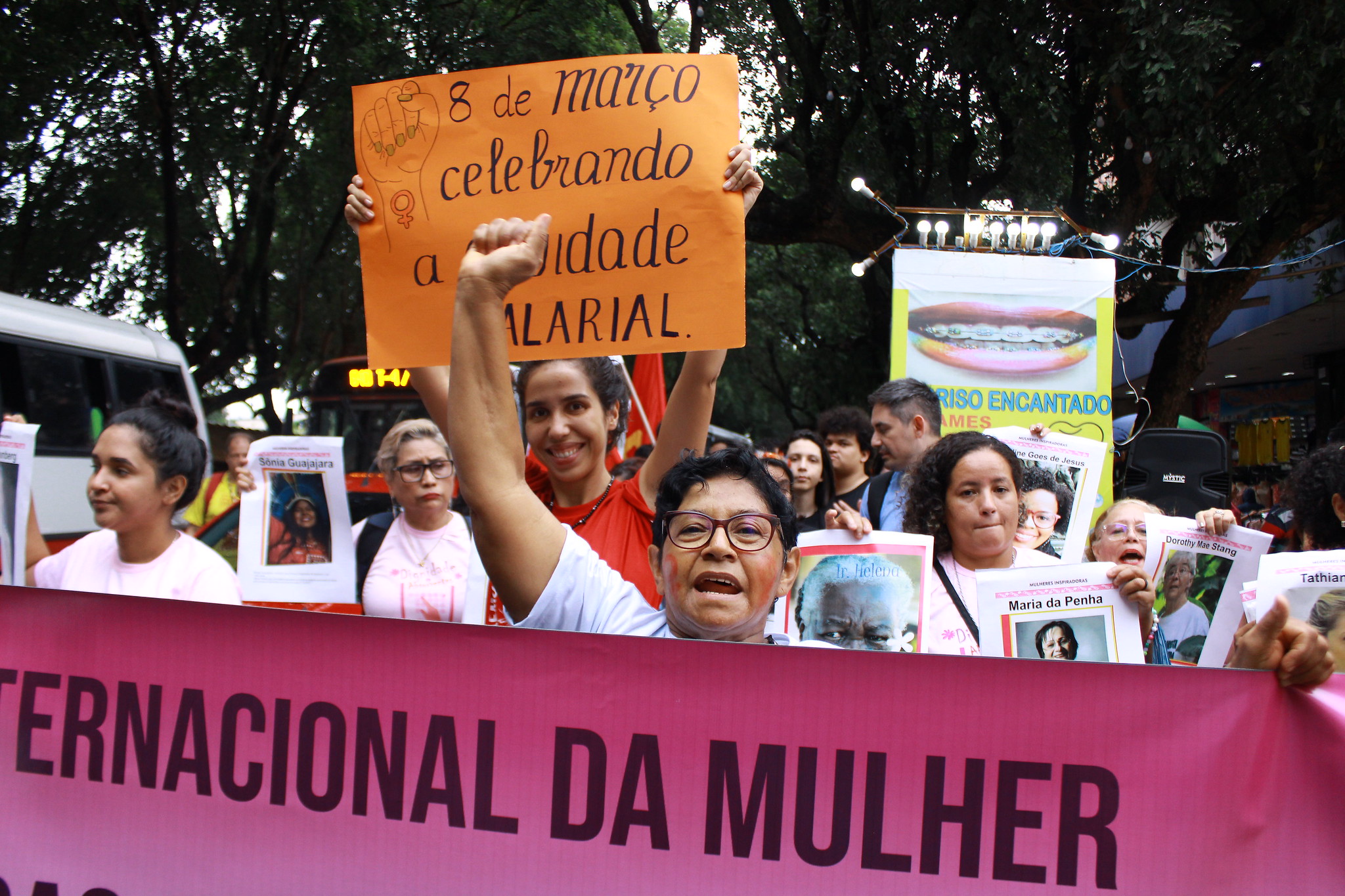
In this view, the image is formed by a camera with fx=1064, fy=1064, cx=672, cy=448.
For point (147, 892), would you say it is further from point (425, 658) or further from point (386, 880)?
point (425, 658)

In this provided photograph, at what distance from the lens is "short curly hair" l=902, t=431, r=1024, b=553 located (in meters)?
2.80

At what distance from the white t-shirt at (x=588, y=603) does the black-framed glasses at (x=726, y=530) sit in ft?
0.50

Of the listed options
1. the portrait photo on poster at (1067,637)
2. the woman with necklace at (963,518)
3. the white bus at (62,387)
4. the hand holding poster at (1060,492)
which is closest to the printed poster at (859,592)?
the woman with necklace at (963,518)

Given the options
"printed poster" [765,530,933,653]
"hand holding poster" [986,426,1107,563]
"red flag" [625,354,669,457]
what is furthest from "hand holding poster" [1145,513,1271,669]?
"red flag" [625,354,669,457]

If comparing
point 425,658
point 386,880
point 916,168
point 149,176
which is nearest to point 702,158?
point 425,658

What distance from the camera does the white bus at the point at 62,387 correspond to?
8445 mm

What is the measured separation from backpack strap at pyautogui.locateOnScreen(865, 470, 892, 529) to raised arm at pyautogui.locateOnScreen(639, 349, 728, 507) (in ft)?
5.96

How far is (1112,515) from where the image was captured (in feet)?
10.6

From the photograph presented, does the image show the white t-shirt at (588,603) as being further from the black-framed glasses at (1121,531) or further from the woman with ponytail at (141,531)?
the black-framed glasses at (1121,531)

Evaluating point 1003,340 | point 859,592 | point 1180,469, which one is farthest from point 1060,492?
point 1003,340

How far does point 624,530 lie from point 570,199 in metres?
0.77

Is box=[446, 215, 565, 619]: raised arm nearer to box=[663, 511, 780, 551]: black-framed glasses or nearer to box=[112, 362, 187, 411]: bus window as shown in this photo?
box=[663, 511, 780, 551]: black-framed glasses

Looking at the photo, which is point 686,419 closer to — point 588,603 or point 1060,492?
point 588,603

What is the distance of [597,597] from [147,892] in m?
0.94
